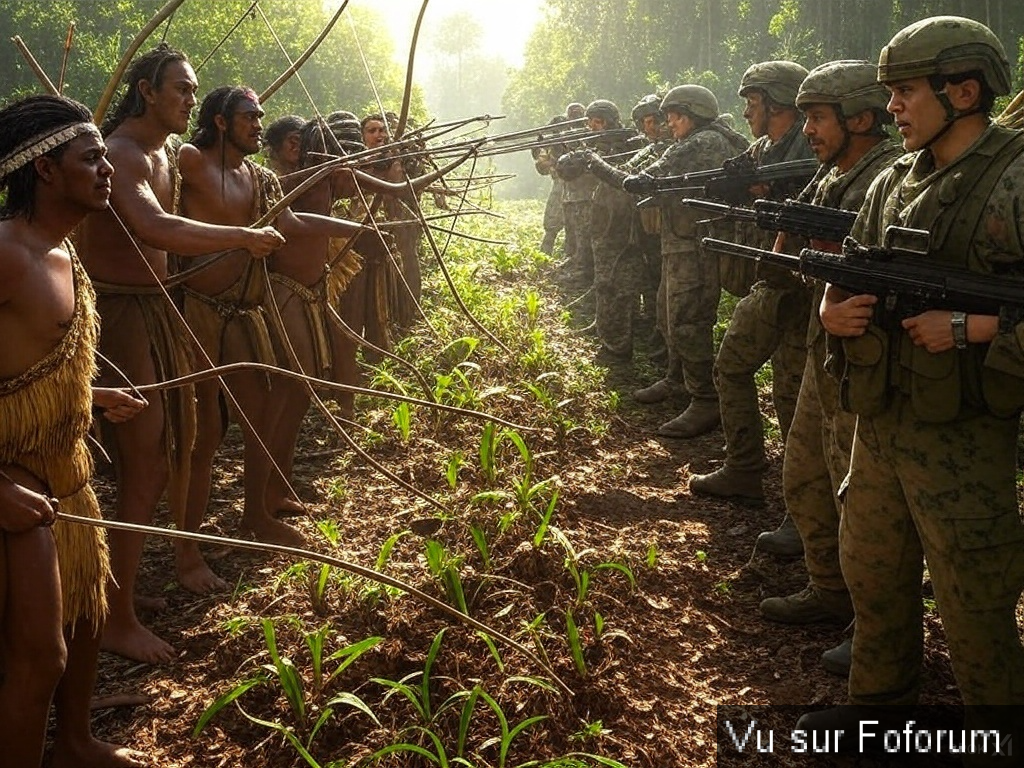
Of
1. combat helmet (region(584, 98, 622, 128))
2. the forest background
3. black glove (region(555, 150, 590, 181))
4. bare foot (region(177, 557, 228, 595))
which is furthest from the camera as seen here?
the forest background

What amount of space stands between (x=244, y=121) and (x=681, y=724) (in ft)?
10.6

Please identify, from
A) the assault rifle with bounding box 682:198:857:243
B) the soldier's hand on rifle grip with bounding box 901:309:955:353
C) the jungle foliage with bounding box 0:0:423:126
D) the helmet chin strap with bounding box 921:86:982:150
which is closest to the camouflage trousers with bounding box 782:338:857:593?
the assault rifle with bounding box 682:198:857:243

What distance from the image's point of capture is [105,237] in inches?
145

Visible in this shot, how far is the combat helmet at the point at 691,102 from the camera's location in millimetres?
7066

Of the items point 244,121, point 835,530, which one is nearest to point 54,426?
point 244,121

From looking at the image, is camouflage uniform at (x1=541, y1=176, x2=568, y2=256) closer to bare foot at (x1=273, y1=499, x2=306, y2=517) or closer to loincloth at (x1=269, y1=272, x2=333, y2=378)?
loincloth at (x1=269, y1=272, x2=333, y2=378)

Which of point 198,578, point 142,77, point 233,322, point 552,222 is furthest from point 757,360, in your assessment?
point 552,222

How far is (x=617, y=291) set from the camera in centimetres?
889

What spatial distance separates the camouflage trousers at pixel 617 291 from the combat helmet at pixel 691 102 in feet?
6.54

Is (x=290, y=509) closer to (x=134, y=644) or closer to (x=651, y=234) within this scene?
(x=134, y=644)

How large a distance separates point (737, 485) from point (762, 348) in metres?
0.97

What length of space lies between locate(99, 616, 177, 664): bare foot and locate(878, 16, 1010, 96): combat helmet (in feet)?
11.2

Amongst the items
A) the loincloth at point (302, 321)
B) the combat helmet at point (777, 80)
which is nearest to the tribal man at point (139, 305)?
the loincloth at point (302, 321)

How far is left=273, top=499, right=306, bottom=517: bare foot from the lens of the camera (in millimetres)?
5184
